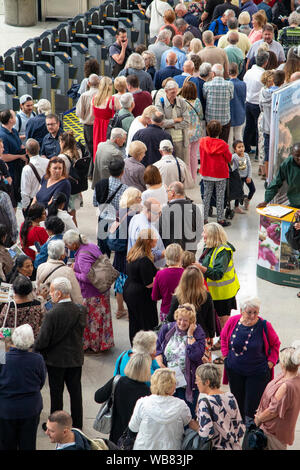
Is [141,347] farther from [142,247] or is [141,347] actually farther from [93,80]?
[93,80]

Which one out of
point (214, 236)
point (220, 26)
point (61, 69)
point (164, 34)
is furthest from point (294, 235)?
point (220, 26)

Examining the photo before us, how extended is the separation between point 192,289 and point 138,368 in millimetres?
1164

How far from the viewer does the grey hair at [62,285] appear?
6.41 meters

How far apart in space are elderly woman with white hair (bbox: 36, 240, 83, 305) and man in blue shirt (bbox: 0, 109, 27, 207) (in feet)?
10.2

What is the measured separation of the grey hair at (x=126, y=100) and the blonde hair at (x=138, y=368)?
17.2ft

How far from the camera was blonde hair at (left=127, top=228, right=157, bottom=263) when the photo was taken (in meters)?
7.39

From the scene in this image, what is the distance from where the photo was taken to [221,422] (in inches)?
214

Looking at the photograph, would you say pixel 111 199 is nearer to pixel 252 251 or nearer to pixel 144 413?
pixel 252 251

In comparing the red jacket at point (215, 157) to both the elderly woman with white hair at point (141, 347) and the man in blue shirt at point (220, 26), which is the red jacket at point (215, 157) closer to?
the elderly woman with white hair at point (141, 347)
